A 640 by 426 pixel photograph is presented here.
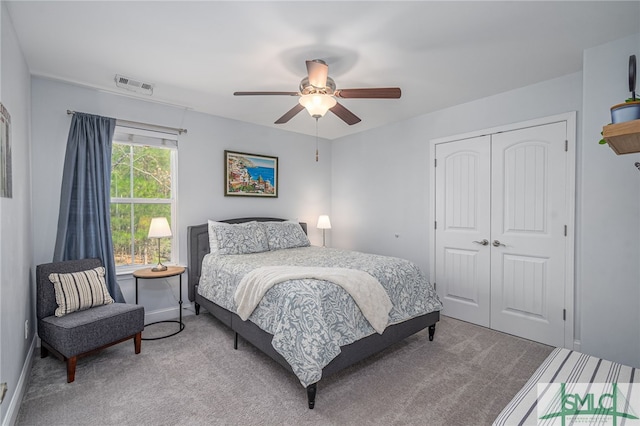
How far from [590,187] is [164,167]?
169 inches

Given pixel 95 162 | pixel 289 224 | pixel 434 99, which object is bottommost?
pixel 289 224

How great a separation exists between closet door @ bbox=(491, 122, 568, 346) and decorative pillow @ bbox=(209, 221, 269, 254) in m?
2.73

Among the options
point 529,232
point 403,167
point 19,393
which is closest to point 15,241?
point 19,393

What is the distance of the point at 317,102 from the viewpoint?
249cm

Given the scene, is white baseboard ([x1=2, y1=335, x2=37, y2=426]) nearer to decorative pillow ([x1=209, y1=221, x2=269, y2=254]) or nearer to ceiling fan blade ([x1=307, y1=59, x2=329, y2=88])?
decorative pillow ([x1=209, y1=221, x2=269, y2=254])

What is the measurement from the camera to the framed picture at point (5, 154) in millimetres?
1747

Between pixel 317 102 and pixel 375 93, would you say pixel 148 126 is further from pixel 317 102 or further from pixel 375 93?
pixel 375 93

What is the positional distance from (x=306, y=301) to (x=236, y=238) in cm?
184

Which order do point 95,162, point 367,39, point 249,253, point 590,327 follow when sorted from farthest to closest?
1. point 249,253
2. point 95,162
3. point 590,327
4. point 367,39

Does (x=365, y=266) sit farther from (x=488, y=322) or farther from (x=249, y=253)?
(x=488, y=322)

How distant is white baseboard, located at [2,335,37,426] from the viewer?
5.95 feet

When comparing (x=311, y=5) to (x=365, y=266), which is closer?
(x=311, y=5)

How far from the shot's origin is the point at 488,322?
11.4 ft

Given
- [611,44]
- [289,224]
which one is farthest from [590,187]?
[289,224]
